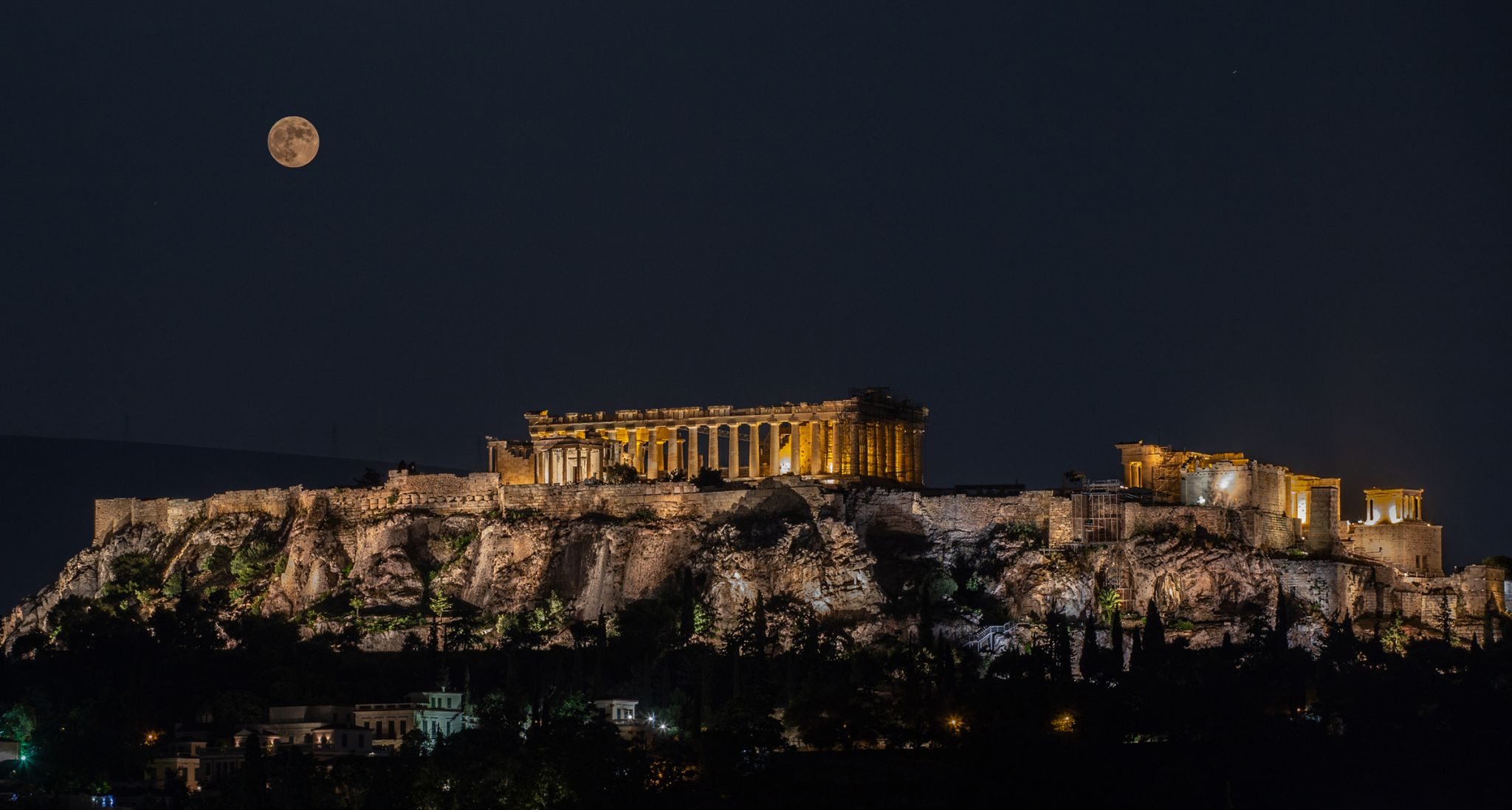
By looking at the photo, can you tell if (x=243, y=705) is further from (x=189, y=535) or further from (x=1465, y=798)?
(x=1465, y=798)

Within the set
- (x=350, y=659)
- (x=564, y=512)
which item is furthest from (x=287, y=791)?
(x=564, y=512)

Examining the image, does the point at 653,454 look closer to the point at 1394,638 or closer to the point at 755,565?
the point at 755,565

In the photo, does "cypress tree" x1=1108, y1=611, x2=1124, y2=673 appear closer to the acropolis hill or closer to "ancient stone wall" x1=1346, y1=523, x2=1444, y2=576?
the acropolis hill

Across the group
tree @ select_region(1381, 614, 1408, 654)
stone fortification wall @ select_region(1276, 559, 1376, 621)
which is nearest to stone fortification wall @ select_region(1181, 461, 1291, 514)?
stone fortification wall @ select_region(1276, 559, 1376, 621)

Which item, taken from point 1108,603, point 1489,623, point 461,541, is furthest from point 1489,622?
point 461,541

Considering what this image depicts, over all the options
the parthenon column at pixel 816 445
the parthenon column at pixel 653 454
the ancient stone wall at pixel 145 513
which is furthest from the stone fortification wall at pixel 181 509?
the parthenon column at pixel 816 445
